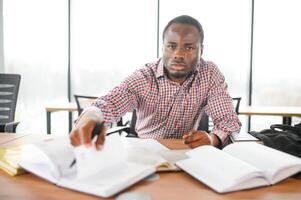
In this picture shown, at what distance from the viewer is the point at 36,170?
0.89 m

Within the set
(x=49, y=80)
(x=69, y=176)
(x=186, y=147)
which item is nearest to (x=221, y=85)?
(x=186, y=147)

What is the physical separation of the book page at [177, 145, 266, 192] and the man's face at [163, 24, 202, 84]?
63 cm

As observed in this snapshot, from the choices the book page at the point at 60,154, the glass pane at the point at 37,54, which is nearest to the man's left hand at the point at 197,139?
the book page at the point at 60,154

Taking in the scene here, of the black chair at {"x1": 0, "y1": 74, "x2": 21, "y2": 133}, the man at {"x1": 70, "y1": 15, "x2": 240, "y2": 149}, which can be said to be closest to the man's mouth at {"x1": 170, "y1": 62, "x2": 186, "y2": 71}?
the man at {"x1": 70, "y1": 15, "x2": 240, "y2": 149}

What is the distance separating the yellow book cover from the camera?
3.07 feet

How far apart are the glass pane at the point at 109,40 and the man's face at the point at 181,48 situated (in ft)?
10.2

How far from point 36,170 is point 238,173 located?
570 millimetres

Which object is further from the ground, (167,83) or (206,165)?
(167,83)

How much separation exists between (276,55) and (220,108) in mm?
3363

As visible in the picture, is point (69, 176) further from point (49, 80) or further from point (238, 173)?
point (49, 80)

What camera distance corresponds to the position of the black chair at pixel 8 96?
2.33 meters

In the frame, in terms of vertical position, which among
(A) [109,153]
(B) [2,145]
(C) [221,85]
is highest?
(C) [221,85]

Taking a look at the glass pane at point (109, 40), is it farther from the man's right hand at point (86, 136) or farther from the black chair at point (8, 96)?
the man's right hand at point (86, 136)

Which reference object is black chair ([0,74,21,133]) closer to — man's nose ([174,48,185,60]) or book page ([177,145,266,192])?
man's nose ([174,48,185,60])
